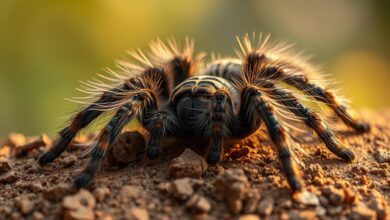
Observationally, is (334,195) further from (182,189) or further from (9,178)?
(9,178)

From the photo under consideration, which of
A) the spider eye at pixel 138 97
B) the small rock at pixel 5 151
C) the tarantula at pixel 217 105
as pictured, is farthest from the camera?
the small rock at pixel 5 151

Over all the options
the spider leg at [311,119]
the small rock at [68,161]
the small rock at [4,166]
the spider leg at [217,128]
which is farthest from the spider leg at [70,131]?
the spider leg at [311,119]

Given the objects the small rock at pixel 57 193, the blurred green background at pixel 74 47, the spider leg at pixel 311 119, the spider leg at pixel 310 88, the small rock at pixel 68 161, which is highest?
the blurred green background at pixel 74 47

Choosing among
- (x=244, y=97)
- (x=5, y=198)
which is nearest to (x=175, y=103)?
(x=244, y=97)

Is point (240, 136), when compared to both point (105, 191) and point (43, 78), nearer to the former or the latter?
point (105, 191)

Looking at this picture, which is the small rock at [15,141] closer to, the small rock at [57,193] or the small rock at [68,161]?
the small rock at [68,161]

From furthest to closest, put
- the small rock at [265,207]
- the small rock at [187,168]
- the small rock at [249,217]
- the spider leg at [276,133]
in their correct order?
the small rock at [187,168] < the spider leg at [276,133] < the small rock at [265,207] < the small rock at [249,217]

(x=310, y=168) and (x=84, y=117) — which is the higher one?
(x=84, y=117)
